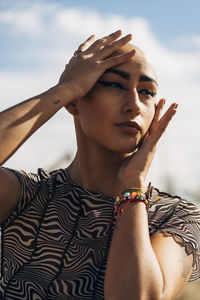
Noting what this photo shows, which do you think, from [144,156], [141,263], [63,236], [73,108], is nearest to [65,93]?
[73,108]

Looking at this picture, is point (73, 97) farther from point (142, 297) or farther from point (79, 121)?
point (142, 297)

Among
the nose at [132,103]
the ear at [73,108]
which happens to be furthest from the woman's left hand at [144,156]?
the ear at [73,108]

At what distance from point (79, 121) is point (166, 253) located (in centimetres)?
134

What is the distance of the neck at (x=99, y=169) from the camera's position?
183 inches

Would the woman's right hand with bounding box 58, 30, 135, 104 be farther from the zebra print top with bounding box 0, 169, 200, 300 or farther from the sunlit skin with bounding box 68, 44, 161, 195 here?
the zebra print top with bounding box 0, 169, 200, 300

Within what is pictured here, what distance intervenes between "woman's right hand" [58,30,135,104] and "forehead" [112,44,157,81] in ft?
0.14

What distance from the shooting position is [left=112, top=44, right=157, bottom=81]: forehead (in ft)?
14.6

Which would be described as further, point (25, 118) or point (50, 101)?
point (50, 101)

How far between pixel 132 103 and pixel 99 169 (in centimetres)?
65

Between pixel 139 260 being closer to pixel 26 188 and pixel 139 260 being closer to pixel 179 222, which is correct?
pixel 179 222

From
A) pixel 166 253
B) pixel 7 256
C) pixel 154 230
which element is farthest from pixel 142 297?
pixel 7 256

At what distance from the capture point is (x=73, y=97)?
4438 millimetres

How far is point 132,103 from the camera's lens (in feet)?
14.3

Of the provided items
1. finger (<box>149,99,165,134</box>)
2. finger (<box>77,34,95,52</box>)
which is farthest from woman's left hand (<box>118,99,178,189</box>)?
finger (<box>77,34,95,52</box>)
